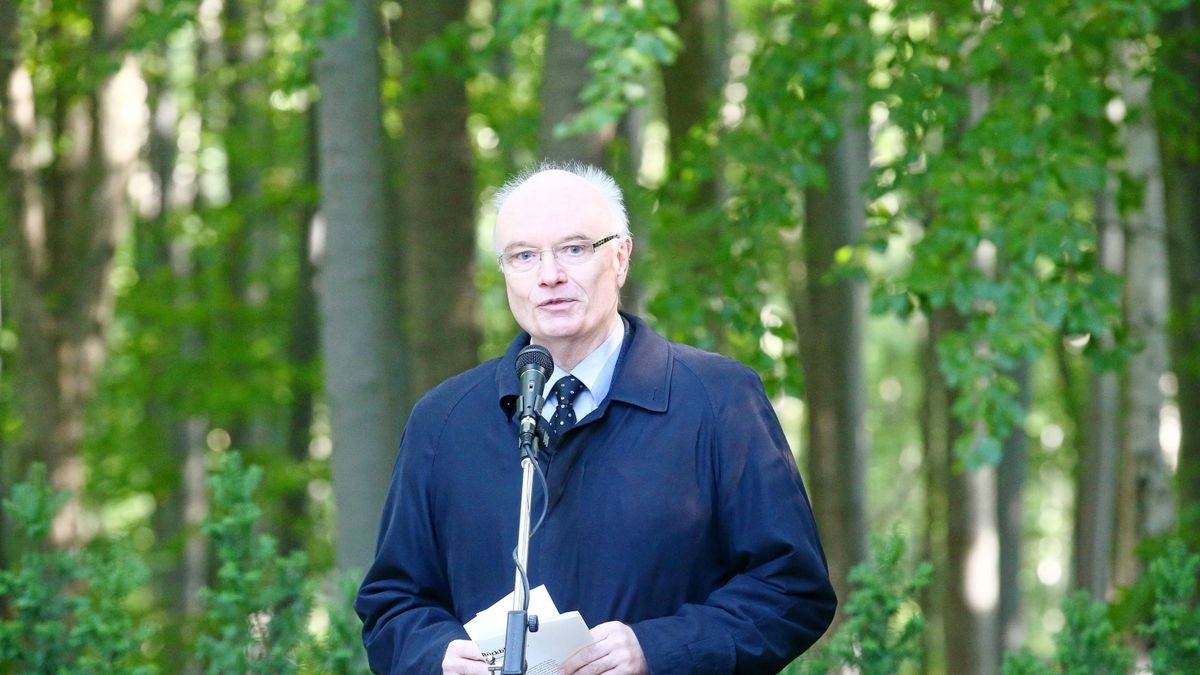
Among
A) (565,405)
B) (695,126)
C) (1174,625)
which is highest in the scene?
(695,126)

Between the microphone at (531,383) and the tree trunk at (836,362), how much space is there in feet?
27.1

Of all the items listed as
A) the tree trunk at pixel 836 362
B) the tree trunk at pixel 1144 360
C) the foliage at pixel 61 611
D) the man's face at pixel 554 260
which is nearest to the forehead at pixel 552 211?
the man's face at pixel 554 260

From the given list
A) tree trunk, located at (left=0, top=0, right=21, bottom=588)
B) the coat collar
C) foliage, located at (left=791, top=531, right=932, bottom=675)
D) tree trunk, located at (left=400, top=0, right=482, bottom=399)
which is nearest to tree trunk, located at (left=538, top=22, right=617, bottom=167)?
tree trunk, located at (left=400, top=0, right=482, bottom=399)

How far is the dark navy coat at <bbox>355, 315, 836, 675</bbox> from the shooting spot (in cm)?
333

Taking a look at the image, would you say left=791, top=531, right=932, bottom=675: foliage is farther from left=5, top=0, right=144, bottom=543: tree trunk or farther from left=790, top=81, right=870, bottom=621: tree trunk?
left=5, top=0, right=144, bottom=543: tree trunk

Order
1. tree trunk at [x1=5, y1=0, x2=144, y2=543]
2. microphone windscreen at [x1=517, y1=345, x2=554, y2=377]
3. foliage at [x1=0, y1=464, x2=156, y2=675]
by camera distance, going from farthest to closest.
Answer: tree trunk at [x1=5, y1=0, x2=144, y2=543] < foliage at [x1=0, y1=464, x2=156, y2=675] < microphone windscreen at [x1=517, y1=345, x2=554, y2=377]

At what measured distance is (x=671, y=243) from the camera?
27.9 ft

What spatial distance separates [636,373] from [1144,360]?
279 inches

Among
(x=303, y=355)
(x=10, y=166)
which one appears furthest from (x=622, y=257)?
(x=303, y=355)

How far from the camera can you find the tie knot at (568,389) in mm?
3461

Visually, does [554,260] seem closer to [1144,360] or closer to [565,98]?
[565,98]

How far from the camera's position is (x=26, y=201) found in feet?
35.2

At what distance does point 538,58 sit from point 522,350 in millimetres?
11657

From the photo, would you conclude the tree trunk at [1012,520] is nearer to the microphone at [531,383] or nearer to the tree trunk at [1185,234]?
the tree trunk at [1185,234]
